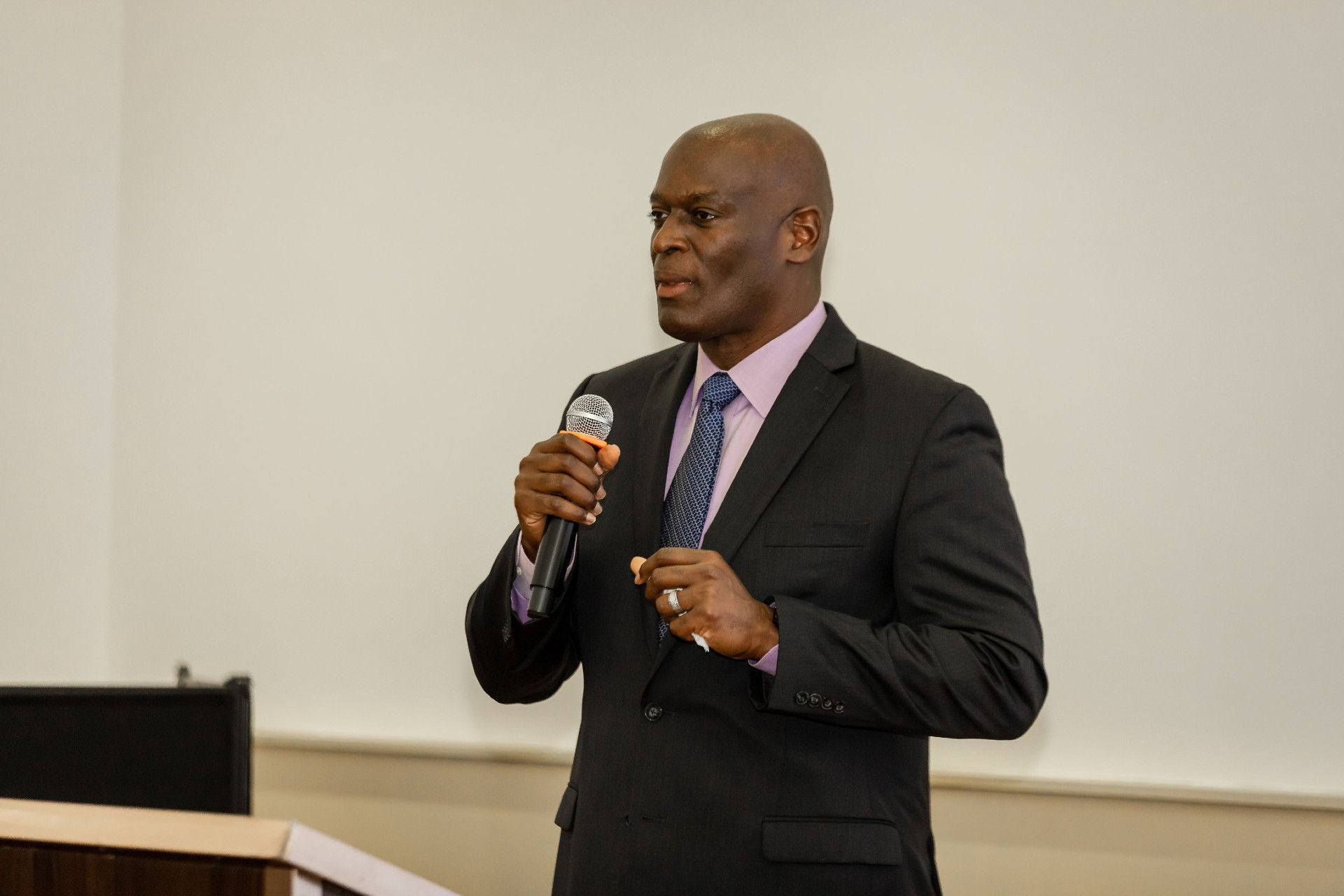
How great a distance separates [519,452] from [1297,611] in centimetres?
199

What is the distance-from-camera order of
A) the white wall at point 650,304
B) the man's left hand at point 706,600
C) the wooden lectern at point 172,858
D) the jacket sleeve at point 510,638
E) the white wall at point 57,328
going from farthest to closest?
the white wall at point 57,328
the white wall at point 650,304
the jacket sleeve at point 510,638
the man's left hand at point 706,600
the wooden lectern at point 172,858

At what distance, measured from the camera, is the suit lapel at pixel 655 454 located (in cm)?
188

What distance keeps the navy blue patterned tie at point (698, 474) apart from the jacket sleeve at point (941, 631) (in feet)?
0.80

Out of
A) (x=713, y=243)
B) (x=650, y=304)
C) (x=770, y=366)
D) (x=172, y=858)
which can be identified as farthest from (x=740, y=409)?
(x=650, y=304)

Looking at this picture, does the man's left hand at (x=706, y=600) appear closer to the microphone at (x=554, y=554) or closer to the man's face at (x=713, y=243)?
the microphone at (x=554, y=554)

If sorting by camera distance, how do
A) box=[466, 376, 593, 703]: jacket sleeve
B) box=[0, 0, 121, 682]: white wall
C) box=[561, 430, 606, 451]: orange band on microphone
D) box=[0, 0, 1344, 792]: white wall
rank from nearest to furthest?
1. box=[561, 430, 606, 451]: orange band on microphone
2. box=[466, 376, 593, 703]: jacket sleeve
3. box=[0, 0, 1344, 792]: white wall
4. box=[0, 0, 121, 682]: white wall

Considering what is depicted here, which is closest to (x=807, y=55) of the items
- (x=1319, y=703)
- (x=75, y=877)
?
(x=1319, y=703)

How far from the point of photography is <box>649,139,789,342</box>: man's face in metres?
1.93

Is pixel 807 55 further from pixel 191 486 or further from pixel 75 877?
pixel 75 877

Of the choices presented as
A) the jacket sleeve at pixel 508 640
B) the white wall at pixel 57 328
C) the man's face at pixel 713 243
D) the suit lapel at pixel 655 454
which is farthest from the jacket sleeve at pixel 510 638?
the white wall at pixel 57 328

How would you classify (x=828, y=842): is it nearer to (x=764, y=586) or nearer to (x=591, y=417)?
(x=764, y=586)

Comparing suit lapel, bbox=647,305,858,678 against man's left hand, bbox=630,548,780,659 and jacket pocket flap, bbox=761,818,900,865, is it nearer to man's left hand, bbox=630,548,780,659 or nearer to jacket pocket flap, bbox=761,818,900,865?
man's left hand, bbox=630,548,780,659

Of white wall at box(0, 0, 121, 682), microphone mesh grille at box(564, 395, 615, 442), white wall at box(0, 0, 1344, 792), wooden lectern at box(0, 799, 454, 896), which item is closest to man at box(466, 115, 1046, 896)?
microphone mesh grille at box(564, 395, 615, 442)

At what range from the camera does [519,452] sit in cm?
348
